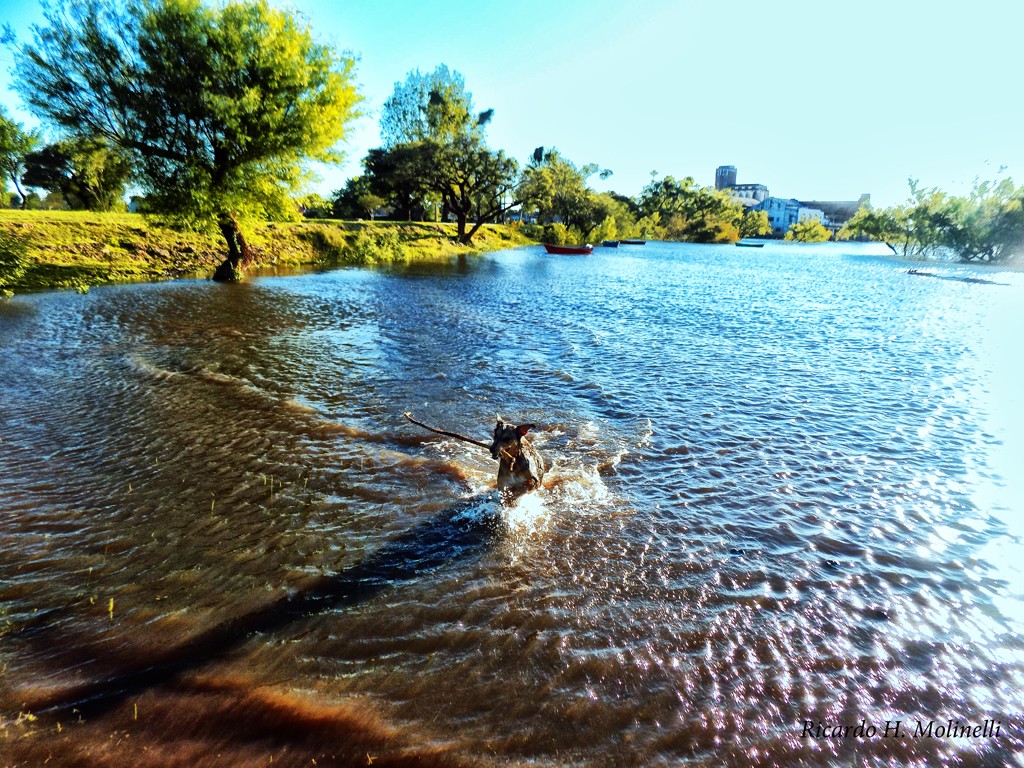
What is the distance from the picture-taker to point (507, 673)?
15.1ft

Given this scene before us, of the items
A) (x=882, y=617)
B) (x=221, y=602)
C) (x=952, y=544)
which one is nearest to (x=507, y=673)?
(x=221, y=602)

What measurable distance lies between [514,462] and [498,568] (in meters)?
1.80

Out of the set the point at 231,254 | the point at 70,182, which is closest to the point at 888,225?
the point at 231,254

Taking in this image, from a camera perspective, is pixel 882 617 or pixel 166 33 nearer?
pixel 882 617

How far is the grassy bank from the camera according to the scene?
2614 cm

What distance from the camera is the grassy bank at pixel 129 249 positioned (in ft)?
85.8

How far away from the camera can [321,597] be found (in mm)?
5469

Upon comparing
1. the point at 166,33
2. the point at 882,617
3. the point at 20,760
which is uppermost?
the point at 166,33

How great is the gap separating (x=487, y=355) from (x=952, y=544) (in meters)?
12.4

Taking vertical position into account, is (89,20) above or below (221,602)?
above

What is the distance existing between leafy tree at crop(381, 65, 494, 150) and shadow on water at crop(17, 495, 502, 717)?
241 ft

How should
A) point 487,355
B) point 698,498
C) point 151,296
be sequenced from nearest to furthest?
1. point 698,498
2. point 487,355
3. point 151,296

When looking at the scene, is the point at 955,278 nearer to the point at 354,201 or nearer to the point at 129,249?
the point at 129,249

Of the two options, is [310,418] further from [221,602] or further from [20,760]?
[20,760]
